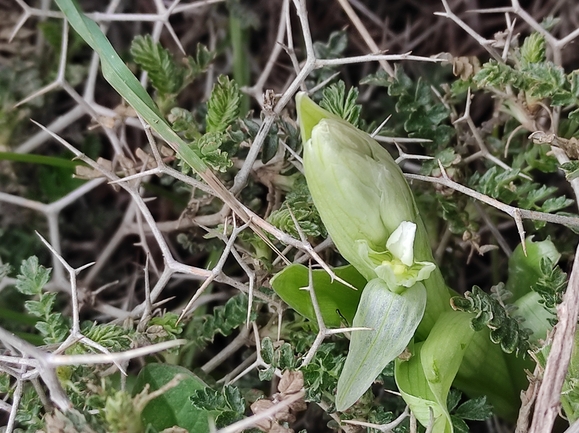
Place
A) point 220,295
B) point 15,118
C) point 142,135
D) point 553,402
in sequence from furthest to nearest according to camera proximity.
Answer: point 142,135 < point 15,118 < point 220,295 < point 553,402

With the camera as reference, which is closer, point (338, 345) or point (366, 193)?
point (366, 193)

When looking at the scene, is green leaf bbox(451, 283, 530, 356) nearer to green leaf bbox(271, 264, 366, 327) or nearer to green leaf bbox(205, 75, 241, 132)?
green leaf bbox(271, 264, 366, 327)

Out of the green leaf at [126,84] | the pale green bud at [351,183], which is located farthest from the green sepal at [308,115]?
the green leaf at [126,84]

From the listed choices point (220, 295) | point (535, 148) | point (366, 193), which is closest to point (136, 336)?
point (220, 295)

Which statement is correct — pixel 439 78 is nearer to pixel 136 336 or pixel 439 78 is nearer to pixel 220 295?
pixel 220 295

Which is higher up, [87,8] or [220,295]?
[87,8]

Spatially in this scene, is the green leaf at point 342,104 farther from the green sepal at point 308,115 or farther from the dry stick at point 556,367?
the dry stick at point 556,367
